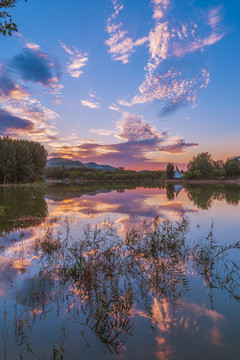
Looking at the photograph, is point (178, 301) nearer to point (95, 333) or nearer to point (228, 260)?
point (95, 333)

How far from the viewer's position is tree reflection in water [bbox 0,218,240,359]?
462 cm

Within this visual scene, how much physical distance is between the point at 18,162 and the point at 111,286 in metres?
78.9

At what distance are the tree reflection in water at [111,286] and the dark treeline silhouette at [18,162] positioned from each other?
70.9 m

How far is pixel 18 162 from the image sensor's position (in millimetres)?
73688

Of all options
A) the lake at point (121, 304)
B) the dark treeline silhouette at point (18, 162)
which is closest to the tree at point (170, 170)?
the dark treeline silhouette at point (18, 162)

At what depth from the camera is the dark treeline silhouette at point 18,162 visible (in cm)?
6924

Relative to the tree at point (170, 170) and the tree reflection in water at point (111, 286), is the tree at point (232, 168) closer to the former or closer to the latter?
the tree at point (170, 170)

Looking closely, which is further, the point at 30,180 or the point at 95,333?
the point at 30,180

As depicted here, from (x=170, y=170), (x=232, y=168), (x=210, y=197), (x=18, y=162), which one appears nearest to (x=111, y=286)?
(x=210, y=197)

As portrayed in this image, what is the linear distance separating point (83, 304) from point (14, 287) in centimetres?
258

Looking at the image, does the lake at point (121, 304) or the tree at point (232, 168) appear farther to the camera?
the tree at point (232, 168)

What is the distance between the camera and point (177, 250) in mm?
9492

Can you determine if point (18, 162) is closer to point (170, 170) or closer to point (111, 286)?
point (111, 286)

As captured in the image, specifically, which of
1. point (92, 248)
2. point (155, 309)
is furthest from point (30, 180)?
point (155, 309)
